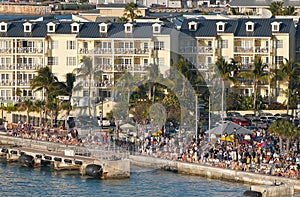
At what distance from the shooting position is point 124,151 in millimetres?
80000

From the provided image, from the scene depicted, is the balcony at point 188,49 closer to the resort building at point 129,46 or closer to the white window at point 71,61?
the resort building at point 129,46

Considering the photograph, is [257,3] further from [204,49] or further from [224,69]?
[224,69]

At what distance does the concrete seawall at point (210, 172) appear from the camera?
73562mm

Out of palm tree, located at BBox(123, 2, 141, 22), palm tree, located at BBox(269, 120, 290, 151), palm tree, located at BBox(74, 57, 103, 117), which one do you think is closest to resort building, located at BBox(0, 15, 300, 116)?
palm tree, located at BBox(74, 57, 103, 117)

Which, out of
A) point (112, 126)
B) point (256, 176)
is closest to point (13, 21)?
point (112, 126)

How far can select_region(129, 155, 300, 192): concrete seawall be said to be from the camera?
7356 centimetres

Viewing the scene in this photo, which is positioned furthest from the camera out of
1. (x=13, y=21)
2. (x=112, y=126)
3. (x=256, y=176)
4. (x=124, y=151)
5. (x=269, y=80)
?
Answer: (x=13, y=21)

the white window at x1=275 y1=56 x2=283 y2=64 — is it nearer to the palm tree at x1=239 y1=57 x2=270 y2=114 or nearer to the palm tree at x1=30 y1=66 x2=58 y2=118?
the palm tree at x1=239 y1=57 x2=270 y2=114

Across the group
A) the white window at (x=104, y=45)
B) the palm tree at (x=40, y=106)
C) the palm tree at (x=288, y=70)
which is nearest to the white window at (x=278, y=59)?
the palm tree at (x=288, y=70)

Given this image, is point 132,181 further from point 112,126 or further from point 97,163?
point 112,126

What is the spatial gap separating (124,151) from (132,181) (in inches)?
A: 141

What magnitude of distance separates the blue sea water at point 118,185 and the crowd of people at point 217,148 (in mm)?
1292

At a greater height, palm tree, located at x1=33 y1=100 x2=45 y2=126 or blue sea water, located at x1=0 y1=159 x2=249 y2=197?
palm tree, located at x1=33 y1=100 x2=45 y2=126

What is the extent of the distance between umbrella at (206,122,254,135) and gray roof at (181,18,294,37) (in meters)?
17.9
